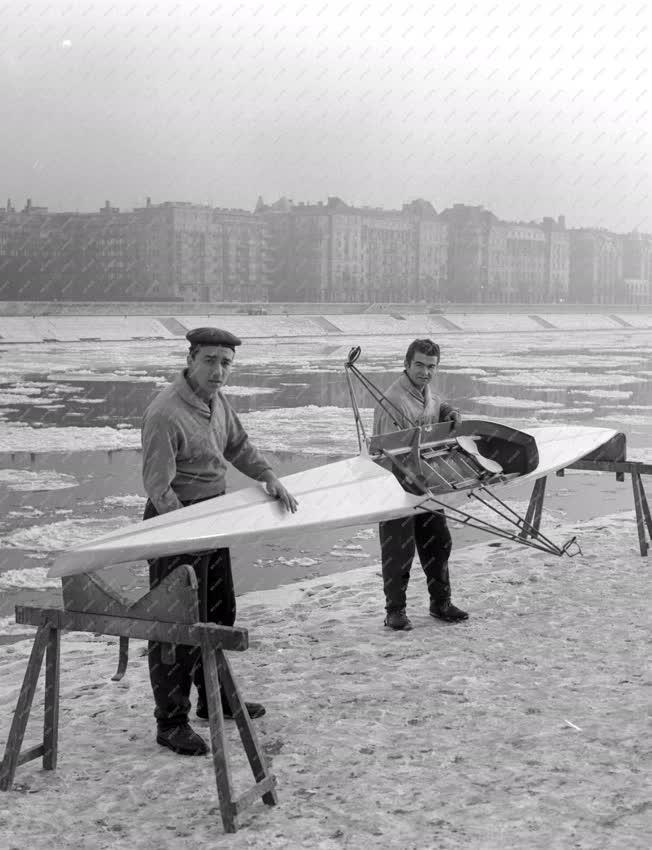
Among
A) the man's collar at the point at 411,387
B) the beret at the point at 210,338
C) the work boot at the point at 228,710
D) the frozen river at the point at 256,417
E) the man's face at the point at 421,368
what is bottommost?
the frozen river at the point at 256,417

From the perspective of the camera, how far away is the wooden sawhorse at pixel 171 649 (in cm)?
334

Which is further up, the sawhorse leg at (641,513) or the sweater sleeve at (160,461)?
the sweater sleeve at (160,461)

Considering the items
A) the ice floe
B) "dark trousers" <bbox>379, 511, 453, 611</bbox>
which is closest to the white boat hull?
"dark trousers" <bbox>379, 511, 453, 611</bbox>

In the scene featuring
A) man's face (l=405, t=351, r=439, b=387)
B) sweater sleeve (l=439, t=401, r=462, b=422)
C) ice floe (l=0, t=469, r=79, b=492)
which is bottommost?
ice floe (l=0, t=469, r=79, b=492)

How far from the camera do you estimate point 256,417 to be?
16.4 m

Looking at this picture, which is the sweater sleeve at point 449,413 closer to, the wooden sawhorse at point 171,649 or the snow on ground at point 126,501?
the wooden sawhorse at point 171,649

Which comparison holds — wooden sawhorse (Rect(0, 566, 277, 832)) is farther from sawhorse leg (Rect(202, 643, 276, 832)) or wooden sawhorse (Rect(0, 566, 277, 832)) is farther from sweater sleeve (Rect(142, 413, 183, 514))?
sweater sleeve (Rect(142, 413, 183, 514))

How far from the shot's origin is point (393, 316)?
65.4 m

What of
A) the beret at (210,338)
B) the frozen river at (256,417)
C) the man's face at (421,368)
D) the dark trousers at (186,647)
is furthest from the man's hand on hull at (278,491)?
the frozen river at (256,417)

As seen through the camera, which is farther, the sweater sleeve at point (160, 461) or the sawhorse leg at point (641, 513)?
the sawhorse leg at point (641, 513)

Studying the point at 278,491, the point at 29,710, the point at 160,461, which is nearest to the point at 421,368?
the point at 278,491

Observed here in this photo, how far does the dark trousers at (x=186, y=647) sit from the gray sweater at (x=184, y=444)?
0.81ft

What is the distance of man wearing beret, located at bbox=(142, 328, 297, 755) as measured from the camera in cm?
388

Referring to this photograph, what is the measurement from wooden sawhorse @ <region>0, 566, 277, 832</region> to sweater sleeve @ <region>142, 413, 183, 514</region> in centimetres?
44
